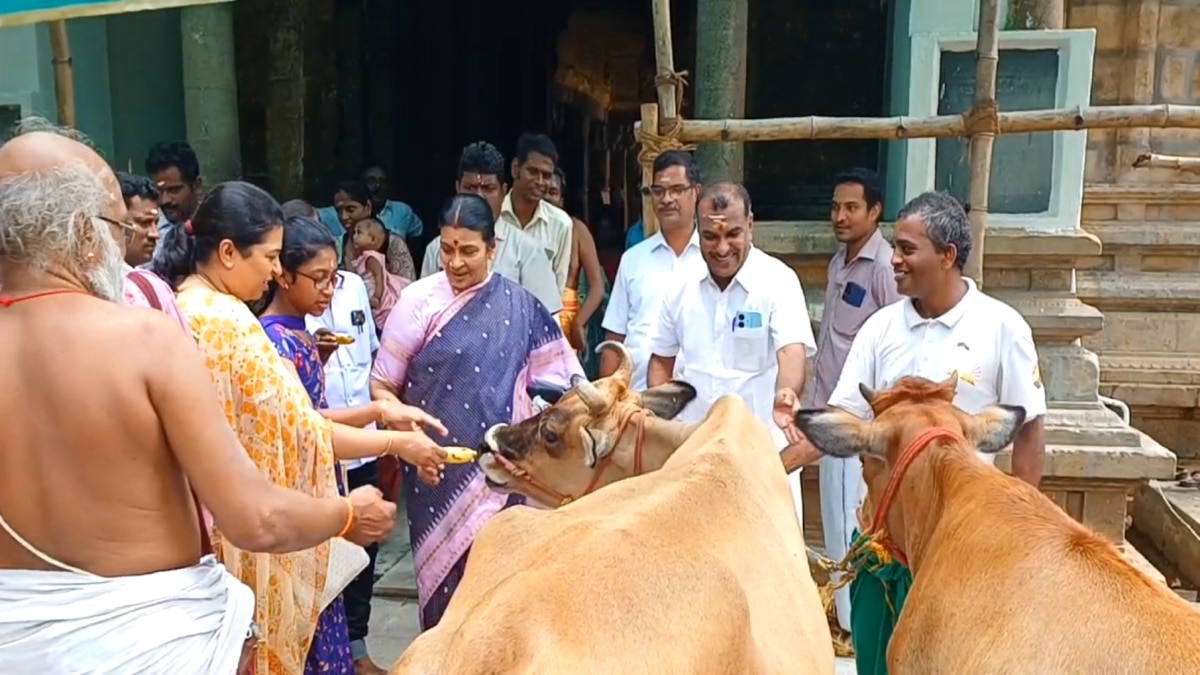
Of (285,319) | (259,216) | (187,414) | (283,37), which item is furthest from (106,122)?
(187,414)

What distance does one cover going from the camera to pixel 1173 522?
6969mm

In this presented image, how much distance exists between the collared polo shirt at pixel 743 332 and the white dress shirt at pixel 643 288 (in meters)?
0.39

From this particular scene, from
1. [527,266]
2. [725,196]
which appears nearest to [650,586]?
[725,196]

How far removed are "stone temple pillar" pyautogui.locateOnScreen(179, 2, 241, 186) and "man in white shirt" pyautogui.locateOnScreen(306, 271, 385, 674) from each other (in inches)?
125

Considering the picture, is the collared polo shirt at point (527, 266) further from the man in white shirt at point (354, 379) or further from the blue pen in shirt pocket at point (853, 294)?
the blue pen in shirt pocket at point (853, 294)

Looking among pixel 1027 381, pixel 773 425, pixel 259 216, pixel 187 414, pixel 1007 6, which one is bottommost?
pixel 773 425

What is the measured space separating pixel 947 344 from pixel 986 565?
1091 mm

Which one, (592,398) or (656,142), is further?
(656,142)

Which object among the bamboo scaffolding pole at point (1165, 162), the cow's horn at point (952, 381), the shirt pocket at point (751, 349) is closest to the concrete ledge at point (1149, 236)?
the bamboo scaffolding pole at point (1165, 162)

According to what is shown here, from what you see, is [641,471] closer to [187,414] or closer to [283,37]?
[187,414]

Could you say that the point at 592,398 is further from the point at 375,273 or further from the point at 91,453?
the point at 375,273

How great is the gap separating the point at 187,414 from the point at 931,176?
13.8 feet

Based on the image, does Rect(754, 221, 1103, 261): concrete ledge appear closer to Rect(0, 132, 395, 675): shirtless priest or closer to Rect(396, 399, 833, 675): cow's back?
Rect(396, 399, 833, 675): cow's back

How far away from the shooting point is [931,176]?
5508 mm
